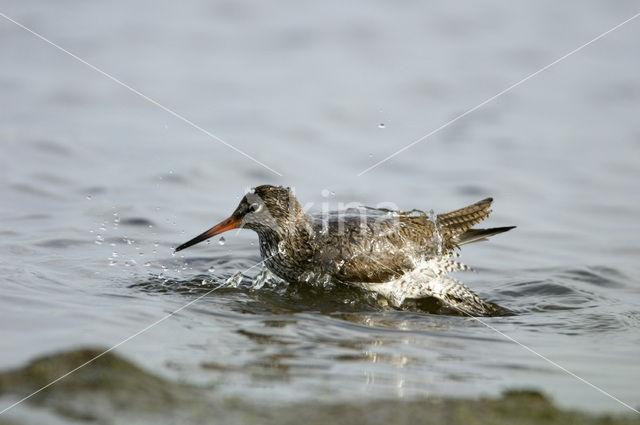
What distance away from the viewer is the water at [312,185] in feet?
14.7

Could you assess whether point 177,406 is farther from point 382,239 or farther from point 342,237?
point 382,239

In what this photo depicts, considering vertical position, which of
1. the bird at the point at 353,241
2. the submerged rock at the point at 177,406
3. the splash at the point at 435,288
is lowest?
the submerged rock at the point at 177,406

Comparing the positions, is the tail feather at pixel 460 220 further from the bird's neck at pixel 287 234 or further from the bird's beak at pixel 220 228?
the bird's beak at pixel 220 228

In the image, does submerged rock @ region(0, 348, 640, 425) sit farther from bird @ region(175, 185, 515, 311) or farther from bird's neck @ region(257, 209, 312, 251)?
bird's neck @ region(257, 209, 312, 251)

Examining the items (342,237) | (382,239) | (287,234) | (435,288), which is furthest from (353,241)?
(435,288)

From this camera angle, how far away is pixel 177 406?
3516mm

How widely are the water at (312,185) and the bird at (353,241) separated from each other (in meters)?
0.21

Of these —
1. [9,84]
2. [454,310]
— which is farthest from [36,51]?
[454,310]

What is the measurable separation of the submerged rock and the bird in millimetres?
2359

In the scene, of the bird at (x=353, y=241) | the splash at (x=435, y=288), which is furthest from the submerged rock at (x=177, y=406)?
the bird at (x=353, y=241)

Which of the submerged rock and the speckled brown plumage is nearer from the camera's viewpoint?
the submerged rock

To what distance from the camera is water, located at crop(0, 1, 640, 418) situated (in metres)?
4.49

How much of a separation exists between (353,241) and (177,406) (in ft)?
9.74

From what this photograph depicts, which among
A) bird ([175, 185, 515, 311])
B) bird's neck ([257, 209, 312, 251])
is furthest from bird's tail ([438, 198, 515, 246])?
bird's neck ([257, 209, 312, 251])
